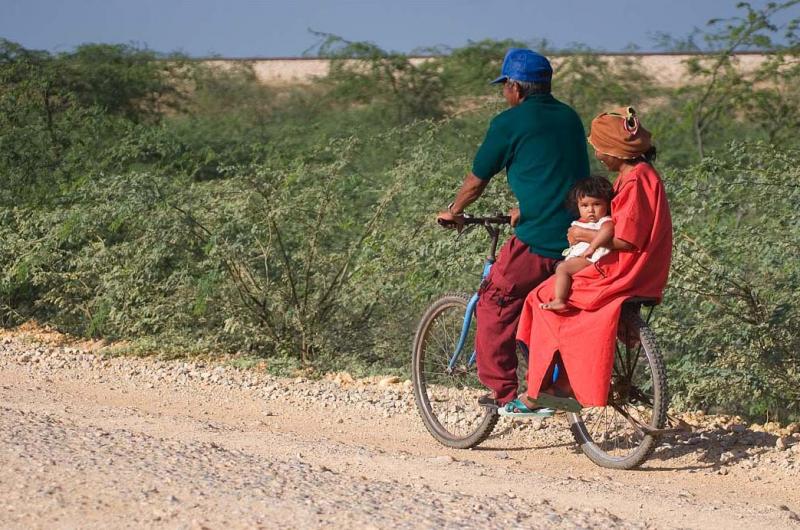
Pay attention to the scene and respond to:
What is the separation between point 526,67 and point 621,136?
557 mm

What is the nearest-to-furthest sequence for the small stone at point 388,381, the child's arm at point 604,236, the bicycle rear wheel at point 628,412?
the child's arm at point 604,236 < the bicycle rear wheel at point 628,412 < the small stone at point 388,381

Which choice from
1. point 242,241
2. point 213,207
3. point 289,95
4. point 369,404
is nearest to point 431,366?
point 369,404

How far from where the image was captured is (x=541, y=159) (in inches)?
212

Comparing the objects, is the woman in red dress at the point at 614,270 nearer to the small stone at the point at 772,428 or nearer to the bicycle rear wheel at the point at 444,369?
the bicycle rear wheel at the point at 444,369

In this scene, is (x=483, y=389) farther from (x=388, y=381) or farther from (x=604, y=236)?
(x=604, y=236)

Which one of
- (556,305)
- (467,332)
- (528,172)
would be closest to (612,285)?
(556,305)

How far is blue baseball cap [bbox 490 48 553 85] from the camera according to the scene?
544cm

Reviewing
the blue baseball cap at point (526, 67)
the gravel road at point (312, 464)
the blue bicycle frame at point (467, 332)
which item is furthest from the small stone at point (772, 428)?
the blue baseball cap at point (526, 67)

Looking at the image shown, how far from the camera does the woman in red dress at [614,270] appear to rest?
5129 mm

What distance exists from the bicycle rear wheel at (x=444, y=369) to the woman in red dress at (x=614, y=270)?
0.83m

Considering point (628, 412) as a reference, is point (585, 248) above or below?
above

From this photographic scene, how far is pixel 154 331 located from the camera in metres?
8.90

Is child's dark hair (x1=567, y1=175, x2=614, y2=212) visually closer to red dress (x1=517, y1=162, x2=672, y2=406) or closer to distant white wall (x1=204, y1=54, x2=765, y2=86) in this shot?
red dress (x1=517, y1=162, x2=672, y2=406)

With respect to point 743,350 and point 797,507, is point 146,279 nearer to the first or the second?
point 743,350
